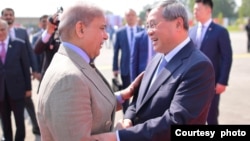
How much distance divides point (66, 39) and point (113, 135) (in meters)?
0.58

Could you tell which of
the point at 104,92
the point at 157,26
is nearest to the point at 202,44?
the point at 157,26

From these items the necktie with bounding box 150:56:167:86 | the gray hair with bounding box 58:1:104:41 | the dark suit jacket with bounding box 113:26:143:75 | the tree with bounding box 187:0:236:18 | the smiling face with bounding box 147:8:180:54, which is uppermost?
the gray hair with bounding box 58:1:104:41

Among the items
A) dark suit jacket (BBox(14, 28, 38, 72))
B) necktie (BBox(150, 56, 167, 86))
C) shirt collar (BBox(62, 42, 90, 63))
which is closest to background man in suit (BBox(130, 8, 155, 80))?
dark suit jacket (BBox(14, 28, 38, 72))

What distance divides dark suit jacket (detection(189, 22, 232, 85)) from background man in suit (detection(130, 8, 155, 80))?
35.4 inches

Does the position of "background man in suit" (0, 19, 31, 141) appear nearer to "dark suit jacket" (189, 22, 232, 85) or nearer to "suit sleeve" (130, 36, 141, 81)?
"suit sleeve" (130, 36, 141, 81)

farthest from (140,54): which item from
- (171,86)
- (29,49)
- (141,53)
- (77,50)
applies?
(77,50)

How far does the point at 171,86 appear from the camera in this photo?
6.72 ft

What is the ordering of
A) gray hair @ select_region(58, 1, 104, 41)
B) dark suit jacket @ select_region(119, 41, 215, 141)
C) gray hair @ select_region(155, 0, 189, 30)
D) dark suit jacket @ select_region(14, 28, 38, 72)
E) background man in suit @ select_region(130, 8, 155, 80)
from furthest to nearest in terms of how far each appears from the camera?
1. dark suit jacket @ select_region(14, 28, 38, 72)
2. background man in suit @ select_region(130, 8, 155, 80)
3. gray hair @ select_region(155, 0, 189, 30)
4. dark suit jacket @ select_region(119, 41, 215, 141)
5. gray hair @ select_region(58, 1, 104, 41)

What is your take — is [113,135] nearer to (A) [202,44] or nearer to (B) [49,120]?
(B) [49,120]

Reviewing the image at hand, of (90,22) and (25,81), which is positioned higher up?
(90,22)

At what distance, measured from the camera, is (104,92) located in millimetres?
1895

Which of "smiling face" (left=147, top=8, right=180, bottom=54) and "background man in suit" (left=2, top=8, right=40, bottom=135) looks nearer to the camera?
"smiling face" (left=147, top=8, right=180, bottom=54)

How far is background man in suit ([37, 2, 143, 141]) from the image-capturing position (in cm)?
165

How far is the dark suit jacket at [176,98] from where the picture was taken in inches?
76.4
